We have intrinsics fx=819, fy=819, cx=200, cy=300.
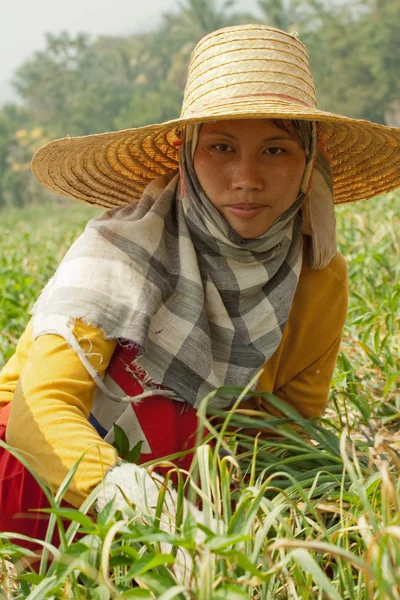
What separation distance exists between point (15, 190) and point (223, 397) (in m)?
39.1

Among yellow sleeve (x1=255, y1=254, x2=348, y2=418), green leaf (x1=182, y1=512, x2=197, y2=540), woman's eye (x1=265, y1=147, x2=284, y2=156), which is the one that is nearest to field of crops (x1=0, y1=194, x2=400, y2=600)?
green leaf (x1=182, y1=512, x2=197, y2=540)

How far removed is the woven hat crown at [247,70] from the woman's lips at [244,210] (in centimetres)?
21

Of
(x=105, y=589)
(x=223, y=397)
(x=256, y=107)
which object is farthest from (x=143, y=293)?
(x=105, y=589)

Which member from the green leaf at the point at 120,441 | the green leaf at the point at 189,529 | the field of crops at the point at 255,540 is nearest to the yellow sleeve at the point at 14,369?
the green leaf at the point at 120,441

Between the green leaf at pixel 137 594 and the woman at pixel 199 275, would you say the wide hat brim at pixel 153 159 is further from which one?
the green leaf at pixel 137 594

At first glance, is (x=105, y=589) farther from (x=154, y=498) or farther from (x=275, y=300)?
(x=275, y=300)

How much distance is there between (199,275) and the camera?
5.95ft

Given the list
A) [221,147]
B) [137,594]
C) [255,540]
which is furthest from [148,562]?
[221,147]

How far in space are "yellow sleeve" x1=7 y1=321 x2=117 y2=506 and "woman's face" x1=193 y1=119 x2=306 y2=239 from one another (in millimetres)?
399

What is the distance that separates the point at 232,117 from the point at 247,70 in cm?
22

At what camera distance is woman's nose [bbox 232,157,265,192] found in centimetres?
170

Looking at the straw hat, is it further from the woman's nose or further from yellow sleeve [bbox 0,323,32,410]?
yellow sleeve [bbox 0,323,32,410]

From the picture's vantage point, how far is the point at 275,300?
1915 millimetres

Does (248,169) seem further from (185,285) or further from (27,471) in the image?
(27,471)
